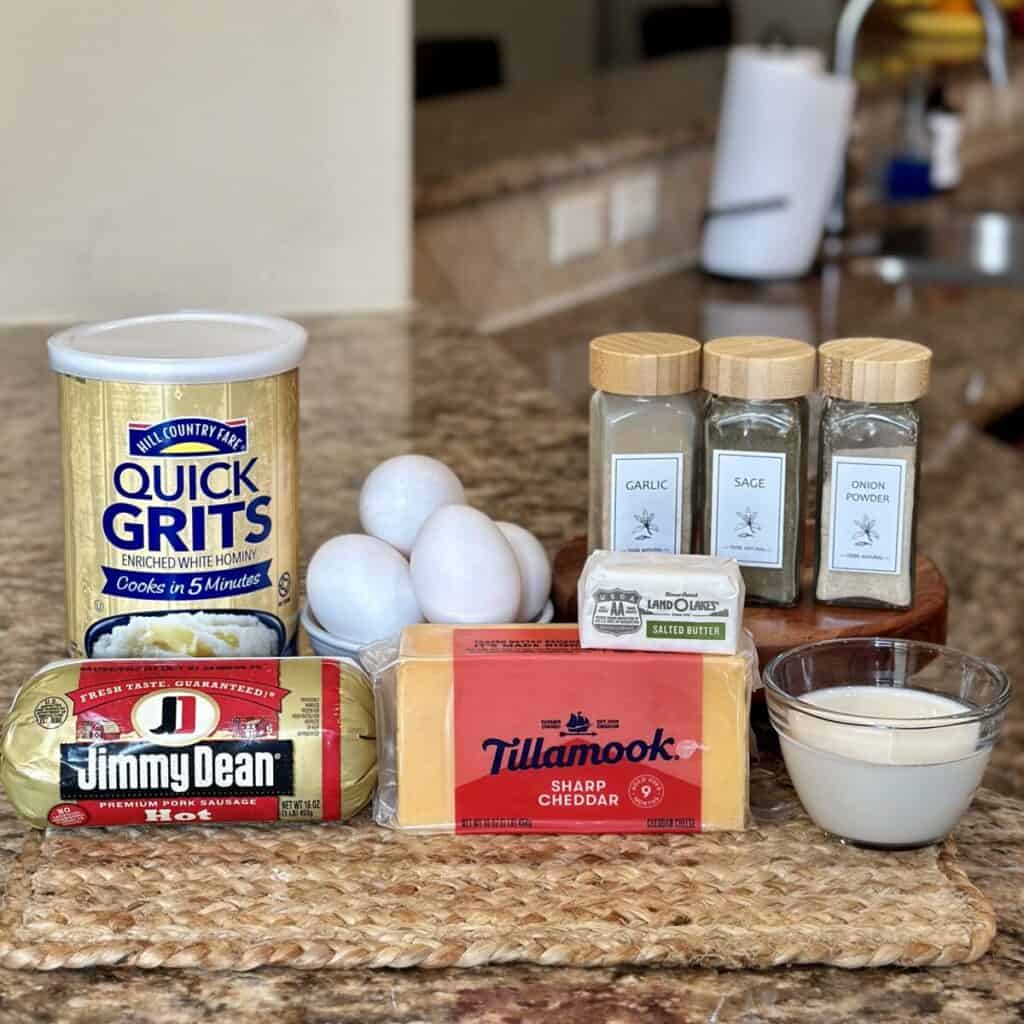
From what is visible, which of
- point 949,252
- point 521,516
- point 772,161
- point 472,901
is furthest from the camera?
point 949,252

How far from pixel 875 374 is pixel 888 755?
0.21 metres

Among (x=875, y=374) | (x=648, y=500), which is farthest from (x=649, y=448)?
(x=875, y=374)

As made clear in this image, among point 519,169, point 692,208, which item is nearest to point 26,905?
point 519,169

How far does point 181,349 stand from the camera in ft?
2.72

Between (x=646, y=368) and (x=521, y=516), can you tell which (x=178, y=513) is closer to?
(x=646, y=368)

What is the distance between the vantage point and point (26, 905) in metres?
0.71

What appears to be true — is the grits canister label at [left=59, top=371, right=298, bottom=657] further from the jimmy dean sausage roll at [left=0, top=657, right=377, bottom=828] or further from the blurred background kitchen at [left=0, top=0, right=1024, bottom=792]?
the blurred background kitchen at [left=0, top=0, right=1024, bottom=792]

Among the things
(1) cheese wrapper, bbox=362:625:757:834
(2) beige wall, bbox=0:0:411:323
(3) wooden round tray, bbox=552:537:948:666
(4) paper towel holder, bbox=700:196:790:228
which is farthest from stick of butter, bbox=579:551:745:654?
(4) paper towel holder, bbox=700:196:790:228

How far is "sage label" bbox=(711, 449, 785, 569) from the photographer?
88cm

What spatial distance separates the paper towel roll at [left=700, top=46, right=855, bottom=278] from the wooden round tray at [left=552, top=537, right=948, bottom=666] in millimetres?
1643

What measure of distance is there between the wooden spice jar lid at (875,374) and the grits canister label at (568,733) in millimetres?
189

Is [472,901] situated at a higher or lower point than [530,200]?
lower

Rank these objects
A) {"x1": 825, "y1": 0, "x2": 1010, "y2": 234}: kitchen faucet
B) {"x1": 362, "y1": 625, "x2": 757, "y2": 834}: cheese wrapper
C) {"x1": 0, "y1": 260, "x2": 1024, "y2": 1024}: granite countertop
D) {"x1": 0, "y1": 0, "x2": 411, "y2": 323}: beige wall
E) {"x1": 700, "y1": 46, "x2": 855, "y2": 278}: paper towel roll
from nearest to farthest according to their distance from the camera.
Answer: {"x1": 0, "y1": 260, "x2": 1024, "y2": 1024}: granite countertop → {"x1": 362, "y1": 625, "x2": 757, "y2": 834}: cheese wrapper → {"x1": 0, "y1": 0, "x2": 411, "y2": 323}: beige wall → {"x1": 700, "y1": 46, "x2": 855, "y2": 278}: paper towel roll → {"x1": 825, "y1": 0, "x2": 1010, "y2": 234}: kitchen faucet

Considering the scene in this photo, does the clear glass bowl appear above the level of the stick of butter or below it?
below
